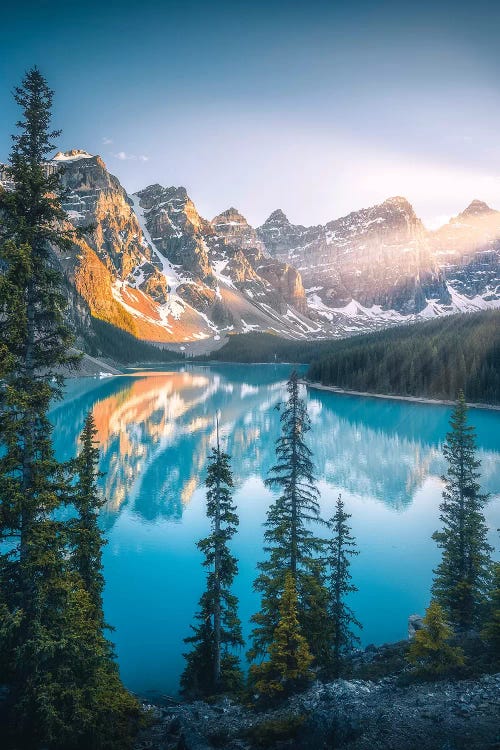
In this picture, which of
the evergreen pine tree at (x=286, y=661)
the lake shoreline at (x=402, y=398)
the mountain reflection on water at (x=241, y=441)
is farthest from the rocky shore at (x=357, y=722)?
the lake shoreline at (x=402, y=398)

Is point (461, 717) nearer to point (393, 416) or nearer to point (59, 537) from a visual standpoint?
point (59, 537)

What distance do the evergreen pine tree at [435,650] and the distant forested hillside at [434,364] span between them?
87.0 metres

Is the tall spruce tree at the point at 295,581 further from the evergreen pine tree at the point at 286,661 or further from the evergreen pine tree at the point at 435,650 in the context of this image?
the evergreen pine tree at the point at 435,650

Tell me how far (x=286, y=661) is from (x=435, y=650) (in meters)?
3.86

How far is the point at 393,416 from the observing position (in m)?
81.2

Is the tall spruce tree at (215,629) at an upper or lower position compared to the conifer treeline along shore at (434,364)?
lower

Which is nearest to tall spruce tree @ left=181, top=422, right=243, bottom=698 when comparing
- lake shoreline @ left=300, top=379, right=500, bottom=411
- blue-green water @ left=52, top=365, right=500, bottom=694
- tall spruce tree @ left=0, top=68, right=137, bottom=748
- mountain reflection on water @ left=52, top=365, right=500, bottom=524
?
blue-green water @ left=52, top=365, right=500, bottom=694

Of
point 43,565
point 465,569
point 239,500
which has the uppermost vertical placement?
point 43,565

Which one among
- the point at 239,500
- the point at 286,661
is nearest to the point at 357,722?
the point at 286,661

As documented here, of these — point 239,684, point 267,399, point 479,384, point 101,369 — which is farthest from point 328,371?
point 239,684

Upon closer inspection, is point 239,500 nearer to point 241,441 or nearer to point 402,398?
point 241,441

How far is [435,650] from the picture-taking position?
11508 millimetres

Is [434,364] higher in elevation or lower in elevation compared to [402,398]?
higher

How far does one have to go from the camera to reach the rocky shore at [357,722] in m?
8.34
